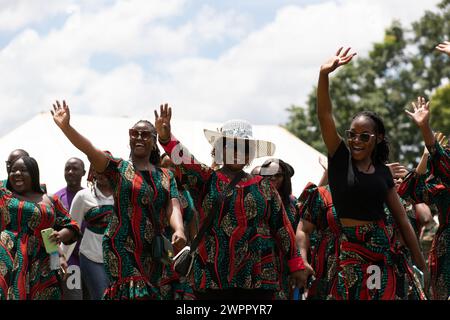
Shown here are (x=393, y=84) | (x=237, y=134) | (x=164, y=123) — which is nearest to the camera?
(x=164, y=123)

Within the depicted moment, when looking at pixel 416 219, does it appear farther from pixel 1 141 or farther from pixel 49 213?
pixel 1 141

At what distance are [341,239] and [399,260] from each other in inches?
17.4

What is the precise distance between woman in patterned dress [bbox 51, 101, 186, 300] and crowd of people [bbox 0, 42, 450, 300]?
1 centimetres

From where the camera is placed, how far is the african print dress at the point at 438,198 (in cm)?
831

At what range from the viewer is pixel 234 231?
8.16 meters

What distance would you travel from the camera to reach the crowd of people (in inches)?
298

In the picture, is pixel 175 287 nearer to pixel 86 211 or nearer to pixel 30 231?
pixel 30 231

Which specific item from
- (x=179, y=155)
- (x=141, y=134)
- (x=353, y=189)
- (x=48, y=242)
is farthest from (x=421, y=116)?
(x=48, y=242)

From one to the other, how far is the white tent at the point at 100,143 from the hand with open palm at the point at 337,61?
10532mm

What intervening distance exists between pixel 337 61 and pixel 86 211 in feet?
15.0

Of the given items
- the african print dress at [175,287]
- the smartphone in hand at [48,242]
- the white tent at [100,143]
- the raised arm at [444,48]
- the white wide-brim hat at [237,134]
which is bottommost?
the african print dress at [175,287]

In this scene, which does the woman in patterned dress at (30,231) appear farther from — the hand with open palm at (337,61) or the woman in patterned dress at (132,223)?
the hand with open palm at (337,61)

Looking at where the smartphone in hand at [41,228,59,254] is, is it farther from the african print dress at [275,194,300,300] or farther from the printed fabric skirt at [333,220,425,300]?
the printed fabric skirt at [333,220,425,300]

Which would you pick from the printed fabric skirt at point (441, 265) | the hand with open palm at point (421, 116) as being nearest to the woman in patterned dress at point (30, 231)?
the printed fabric skirt at point (441, 265)
